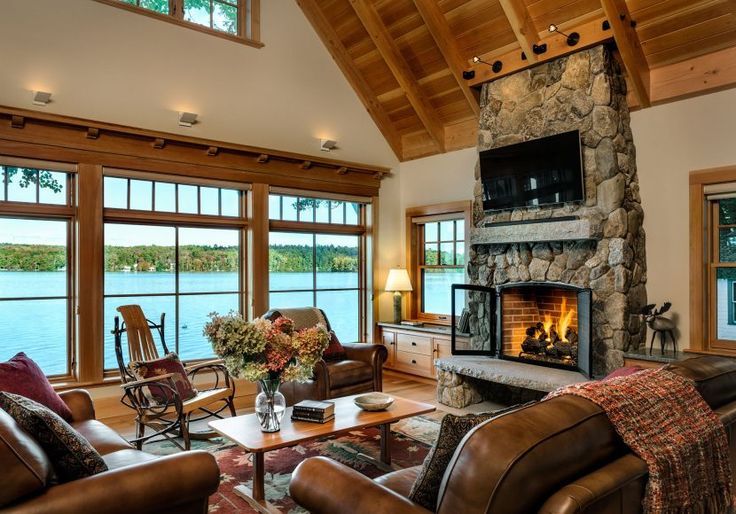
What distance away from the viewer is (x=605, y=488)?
1.43 meters

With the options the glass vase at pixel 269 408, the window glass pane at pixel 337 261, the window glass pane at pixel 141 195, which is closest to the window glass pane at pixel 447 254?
the window glass pane at pixel 337 261

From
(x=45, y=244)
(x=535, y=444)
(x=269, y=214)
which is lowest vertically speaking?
(x=535, y=444)

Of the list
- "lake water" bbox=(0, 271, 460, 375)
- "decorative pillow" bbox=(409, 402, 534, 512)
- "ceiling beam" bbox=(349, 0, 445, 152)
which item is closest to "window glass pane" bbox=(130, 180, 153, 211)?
"lake water" bbox=(0, 271, 460, 375)

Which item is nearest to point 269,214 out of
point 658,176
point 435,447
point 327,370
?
point 327,370

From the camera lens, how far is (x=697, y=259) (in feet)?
14.1

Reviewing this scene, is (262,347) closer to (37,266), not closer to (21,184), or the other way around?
(37,266)

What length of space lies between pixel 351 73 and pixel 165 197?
9.30 feet

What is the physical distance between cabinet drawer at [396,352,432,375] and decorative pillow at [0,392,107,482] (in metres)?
4.58

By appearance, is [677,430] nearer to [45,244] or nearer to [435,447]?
[435,447]

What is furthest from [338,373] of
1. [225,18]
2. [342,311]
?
[225,18]

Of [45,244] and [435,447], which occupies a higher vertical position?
[45,244]

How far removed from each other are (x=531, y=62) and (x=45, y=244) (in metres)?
4.79

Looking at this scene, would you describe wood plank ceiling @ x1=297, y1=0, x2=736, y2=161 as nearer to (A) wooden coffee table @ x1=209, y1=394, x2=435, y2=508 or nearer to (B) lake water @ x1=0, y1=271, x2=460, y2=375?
(B) lake water @ x1=0, y1=271, x2=460, y2=375

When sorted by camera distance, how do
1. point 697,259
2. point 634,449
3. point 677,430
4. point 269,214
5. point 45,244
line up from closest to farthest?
point 634,449
point 677,430
point 697,259
point 45,244
point 269,214
